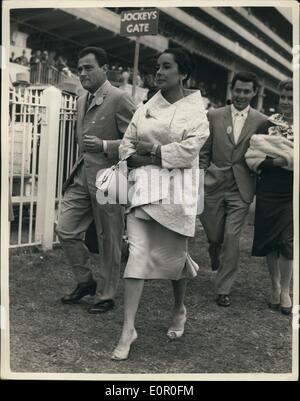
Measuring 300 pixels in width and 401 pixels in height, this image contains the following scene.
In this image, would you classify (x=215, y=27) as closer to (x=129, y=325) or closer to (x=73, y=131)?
(x=73, y=131)

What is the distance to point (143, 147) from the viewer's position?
11.1 feet

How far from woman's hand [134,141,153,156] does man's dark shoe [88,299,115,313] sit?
1.36 m

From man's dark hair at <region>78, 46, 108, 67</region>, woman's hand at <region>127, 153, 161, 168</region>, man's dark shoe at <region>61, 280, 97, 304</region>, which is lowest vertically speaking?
man's dark shoe at <region>61, 280, 97, 304</region>

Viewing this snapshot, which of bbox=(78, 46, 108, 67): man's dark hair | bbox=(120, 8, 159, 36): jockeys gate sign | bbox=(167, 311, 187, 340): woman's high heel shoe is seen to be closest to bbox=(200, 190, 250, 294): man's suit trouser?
bbox=(167, 311, 187, 340): woman's high heel shoe

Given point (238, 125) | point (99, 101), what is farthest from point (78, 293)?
point (238, 125)

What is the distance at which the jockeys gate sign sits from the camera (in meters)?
4.86

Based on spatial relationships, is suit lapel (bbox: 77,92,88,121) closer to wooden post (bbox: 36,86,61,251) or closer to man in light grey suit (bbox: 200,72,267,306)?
man in light grey suit (bbox: 200,72,267,306)

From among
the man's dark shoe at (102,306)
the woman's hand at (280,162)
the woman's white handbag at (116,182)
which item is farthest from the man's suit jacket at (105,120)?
the woman's hand at (280,162)

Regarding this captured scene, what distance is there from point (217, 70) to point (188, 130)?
69.0ft

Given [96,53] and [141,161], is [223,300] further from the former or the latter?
[96,53]

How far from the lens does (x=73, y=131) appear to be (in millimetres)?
5867

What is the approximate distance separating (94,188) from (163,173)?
2.84 ft

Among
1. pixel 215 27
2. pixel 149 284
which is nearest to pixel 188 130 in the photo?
pixel 149 284

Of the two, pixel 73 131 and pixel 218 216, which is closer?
pixel 218 216
